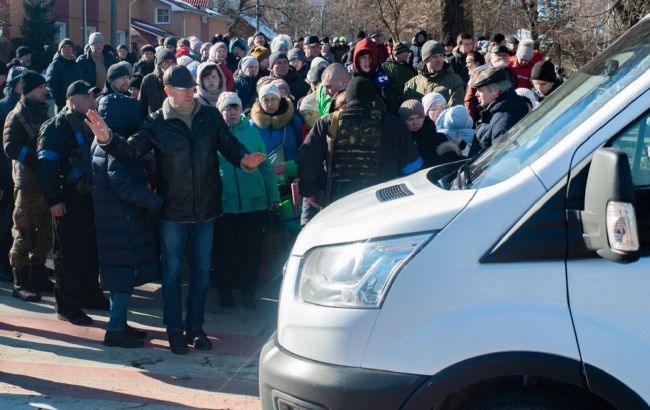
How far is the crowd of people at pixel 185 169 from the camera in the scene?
5.71 metres

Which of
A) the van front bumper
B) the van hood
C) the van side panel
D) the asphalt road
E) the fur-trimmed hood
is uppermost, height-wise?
the fur-trimmed hood

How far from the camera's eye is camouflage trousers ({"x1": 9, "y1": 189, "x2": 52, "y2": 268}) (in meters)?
7.06

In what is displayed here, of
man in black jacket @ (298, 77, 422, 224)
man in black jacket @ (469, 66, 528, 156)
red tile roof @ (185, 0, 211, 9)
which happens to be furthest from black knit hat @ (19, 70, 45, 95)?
red tile roof @ (185, 0, 211, 9)

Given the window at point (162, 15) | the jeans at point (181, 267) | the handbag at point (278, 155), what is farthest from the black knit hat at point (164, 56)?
the window at point (162, 15)

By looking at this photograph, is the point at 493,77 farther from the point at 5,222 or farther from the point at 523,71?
the point at 523,71

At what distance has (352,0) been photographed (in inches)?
A: 1203

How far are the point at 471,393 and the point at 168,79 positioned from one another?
3.36 metres

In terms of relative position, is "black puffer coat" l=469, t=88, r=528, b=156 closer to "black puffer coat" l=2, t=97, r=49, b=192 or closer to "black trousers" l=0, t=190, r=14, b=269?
"black puffer coat" l=2, t=97, r=49, b=192

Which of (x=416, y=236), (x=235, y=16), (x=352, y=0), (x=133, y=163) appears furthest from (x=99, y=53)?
(x=235, y=16)

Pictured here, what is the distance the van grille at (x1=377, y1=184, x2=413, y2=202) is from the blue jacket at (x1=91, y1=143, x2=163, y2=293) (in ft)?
7.54

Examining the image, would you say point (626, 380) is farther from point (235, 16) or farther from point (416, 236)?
point (235, 16)

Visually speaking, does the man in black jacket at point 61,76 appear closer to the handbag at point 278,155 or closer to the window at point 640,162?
the handbag at point 278,155

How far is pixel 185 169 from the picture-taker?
18.6ft

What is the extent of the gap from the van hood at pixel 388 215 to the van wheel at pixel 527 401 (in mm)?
687
